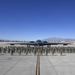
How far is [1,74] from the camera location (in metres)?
11.2

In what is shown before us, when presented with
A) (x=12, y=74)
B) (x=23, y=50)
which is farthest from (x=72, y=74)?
(x=23, y=50)

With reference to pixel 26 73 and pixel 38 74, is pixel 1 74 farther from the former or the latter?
pixel 38 74

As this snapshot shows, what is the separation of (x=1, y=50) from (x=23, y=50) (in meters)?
4.85

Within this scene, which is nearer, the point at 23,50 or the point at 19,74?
the point at 19,74

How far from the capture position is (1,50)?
112 ft

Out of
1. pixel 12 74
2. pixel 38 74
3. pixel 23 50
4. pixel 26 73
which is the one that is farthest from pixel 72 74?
pixel 23 50

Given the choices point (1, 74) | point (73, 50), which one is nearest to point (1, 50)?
point (73, 50)

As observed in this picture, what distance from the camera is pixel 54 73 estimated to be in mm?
11695

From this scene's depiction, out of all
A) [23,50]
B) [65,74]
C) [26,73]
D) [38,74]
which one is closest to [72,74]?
[65,74]

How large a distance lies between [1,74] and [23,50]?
2312 centimetres

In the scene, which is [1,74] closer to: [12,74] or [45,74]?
[12,74]

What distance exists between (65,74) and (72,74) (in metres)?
0.53

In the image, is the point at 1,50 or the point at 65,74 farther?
the point at 1,50

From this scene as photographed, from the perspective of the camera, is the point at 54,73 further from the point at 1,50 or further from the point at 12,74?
the point at 1,50
